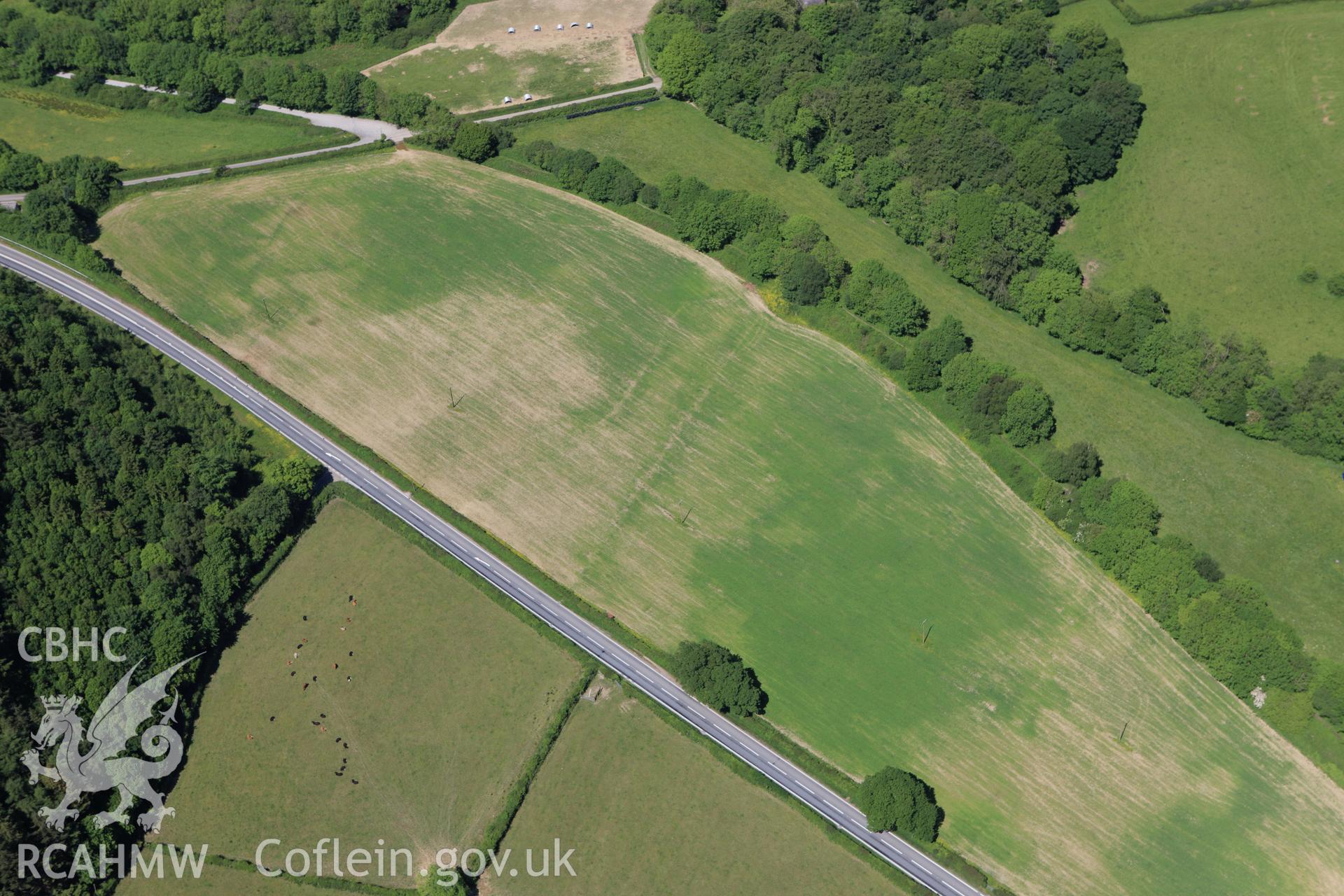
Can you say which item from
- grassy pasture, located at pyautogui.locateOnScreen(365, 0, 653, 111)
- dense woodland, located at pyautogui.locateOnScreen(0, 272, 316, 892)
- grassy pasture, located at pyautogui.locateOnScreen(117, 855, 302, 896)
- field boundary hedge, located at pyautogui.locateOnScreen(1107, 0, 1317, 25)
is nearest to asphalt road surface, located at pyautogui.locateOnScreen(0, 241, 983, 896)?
dense woodland, located at pyautogui.locateOnScreen(0, 272, 316, 892)

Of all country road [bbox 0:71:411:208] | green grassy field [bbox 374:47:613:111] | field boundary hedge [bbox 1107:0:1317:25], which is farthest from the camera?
green grassy field [bbox 374:47:613:111]

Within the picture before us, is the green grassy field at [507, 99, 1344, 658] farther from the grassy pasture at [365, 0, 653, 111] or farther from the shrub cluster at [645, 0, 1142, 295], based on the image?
the grassy pasture at [365, 0, 653, 111]

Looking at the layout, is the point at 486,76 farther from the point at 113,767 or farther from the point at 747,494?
the point at 113,767

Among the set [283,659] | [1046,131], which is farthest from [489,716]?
[1046,131]

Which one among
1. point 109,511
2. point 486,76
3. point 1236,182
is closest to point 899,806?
point 109,511

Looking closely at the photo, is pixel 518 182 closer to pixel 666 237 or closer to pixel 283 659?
pixel 666 237
